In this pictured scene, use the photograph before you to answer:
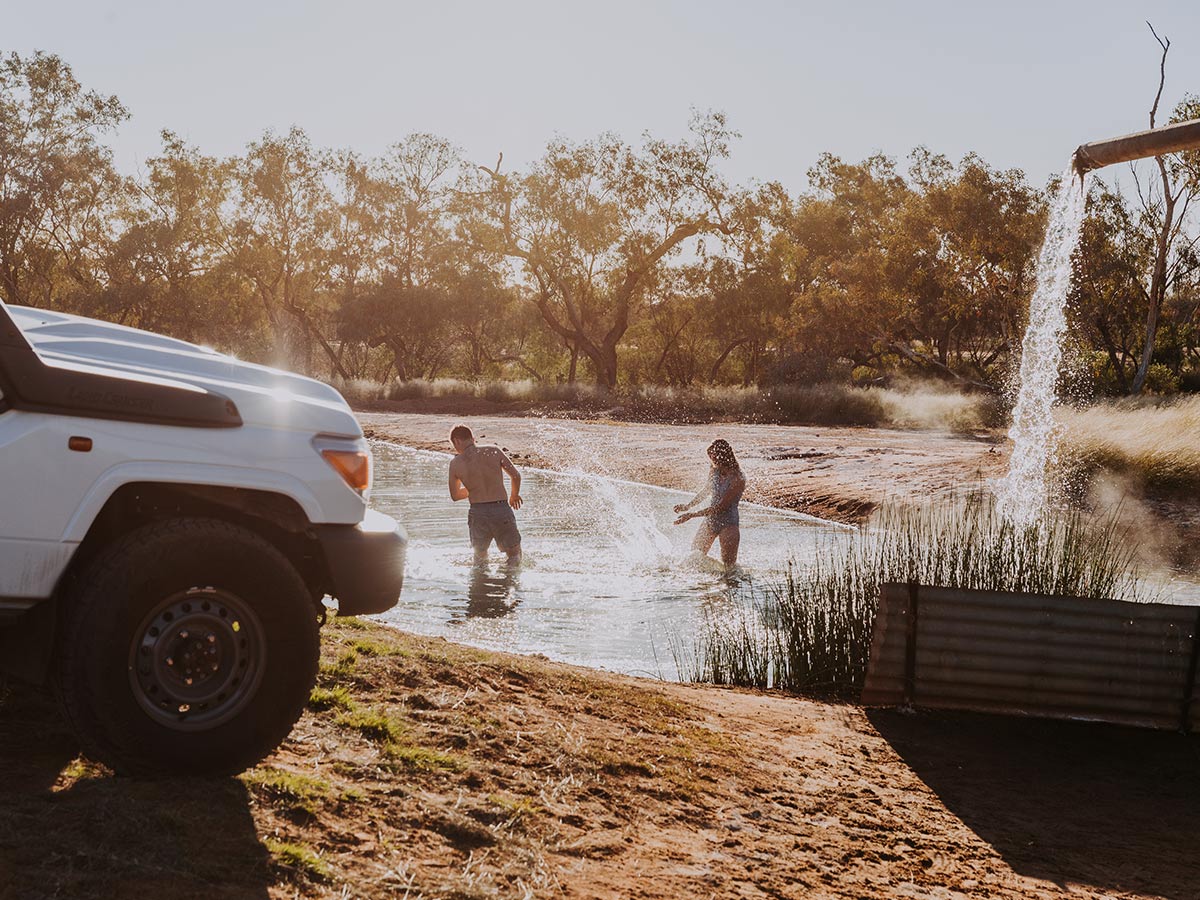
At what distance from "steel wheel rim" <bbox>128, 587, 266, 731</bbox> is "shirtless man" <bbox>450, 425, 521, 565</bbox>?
890 cm

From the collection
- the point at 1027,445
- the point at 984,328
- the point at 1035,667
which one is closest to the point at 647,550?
the point at 1027,445

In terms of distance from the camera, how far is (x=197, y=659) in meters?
4.11

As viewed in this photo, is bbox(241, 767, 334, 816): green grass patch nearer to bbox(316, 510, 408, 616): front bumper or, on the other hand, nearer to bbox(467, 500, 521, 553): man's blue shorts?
bbox(316, 510, 408, 616): front bumper

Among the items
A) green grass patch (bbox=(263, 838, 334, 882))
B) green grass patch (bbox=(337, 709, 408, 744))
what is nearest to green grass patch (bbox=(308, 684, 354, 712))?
green grass patch (bbox=(337, 709, 408, 744))

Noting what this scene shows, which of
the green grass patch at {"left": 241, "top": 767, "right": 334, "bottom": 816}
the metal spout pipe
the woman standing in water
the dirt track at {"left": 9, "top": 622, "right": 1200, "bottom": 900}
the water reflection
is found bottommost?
the water reflection

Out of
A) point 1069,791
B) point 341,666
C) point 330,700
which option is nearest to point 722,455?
point 1069,791

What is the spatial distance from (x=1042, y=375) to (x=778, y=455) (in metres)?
6.30

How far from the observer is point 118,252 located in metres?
52.3

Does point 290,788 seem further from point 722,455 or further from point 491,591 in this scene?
point 722,455

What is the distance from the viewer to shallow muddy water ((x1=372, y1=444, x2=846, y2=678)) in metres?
11.7

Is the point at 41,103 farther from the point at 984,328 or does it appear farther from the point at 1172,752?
the point at 1172,752

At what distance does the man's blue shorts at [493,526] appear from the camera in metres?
14.1

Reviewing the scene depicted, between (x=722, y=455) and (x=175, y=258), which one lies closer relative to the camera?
(x=722, y=455)

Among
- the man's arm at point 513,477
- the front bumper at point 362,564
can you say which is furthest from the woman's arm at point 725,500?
the front bumper at point 362,564
